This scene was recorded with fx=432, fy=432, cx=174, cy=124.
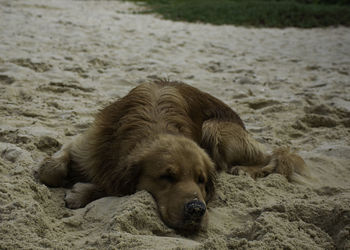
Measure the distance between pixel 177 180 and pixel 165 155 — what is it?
0.20m

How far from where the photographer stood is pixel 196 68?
760cm

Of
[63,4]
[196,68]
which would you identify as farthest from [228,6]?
[196,68]

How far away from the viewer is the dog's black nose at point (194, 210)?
2807 millimetres

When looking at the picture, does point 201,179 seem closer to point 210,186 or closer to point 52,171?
point 210,186

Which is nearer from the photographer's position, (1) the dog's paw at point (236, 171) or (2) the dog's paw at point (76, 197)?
(2) the dog's paw at point (76, 197)

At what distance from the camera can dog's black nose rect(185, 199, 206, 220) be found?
281cm

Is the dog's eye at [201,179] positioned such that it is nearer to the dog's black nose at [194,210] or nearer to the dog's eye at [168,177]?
the dog's eye at [168,177]

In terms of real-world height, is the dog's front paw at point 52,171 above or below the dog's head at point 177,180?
below

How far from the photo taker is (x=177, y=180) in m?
3.06

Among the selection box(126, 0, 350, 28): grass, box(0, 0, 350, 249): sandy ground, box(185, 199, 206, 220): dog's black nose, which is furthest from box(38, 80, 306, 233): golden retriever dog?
box(126, 0, 350, 28): grass

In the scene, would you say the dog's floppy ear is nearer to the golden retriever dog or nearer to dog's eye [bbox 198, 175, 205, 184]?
the golden retriever dog

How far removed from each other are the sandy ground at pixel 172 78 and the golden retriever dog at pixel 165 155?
0.14 meters

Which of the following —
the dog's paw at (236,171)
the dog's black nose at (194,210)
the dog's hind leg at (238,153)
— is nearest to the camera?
the dog's black nose at (194,210)

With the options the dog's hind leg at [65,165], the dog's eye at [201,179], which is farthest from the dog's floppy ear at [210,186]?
the dog's hind leg at [65,165]
